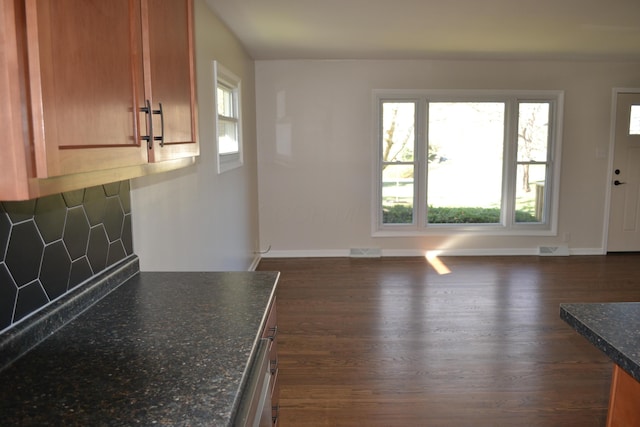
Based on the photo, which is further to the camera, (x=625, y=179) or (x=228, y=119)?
(x=625, y=179)

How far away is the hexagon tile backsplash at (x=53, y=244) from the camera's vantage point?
1.26 m

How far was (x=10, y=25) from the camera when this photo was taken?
0.79 m

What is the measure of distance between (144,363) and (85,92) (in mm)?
654

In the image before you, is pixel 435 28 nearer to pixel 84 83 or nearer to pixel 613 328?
pixel 613 328

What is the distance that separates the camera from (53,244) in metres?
1.45

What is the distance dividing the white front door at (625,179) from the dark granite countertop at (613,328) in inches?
209

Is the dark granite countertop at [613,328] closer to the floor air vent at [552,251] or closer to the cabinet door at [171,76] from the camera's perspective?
the cabinet door at [171,76]

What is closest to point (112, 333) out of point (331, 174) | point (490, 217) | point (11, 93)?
point (11, 93)

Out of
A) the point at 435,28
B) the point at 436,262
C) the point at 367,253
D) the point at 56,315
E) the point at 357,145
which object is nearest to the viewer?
the point at 56,315

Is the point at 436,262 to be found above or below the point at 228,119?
below

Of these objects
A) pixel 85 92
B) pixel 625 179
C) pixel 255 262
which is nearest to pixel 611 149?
pixel 625 179

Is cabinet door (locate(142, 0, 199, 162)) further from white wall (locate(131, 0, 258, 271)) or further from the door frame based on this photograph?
the door frame

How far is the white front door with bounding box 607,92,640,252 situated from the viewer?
5.95m

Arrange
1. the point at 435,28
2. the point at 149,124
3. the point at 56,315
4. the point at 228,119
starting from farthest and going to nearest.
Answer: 1. the point at 228,119
2. the point at 435,28
3. the point at 56,315
4. the point at 149,124
